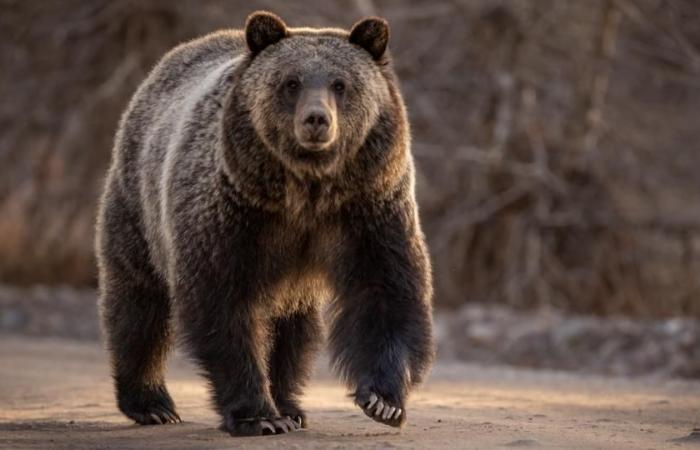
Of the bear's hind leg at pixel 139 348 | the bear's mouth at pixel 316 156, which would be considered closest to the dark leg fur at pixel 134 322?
the bear's hind leg at pixel 139 348

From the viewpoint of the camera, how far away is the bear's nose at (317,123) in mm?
6508

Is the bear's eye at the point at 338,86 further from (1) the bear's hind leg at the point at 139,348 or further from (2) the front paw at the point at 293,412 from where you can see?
(1) the bear's hind leg at the point at 139,348

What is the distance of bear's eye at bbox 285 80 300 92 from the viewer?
6.79 metres

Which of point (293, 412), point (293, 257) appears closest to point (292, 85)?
point (293, 257)

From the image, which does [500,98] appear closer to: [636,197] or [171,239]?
[636,197]

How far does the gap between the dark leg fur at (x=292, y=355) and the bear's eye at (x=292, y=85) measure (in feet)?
4.71

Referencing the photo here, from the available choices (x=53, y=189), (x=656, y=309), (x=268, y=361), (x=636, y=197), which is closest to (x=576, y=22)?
(x=636, y=197)

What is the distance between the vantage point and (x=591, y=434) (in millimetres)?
6855

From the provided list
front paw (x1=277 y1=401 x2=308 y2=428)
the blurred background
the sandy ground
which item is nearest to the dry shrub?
the blurred background

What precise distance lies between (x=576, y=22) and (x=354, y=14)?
2.37m

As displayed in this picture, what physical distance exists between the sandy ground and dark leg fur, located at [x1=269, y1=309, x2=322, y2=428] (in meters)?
0.21

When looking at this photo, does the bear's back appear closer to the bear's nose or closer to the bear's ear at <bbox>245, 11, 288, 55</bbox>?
the bear's ear at <bbox>245, 11, 288, 55</bbox>

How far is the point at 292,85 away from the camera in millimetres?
6801

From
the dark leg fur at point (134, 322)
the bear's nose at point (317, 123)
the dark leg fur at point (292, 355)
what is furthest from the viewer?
the dark leg fur at point (134, 322)
